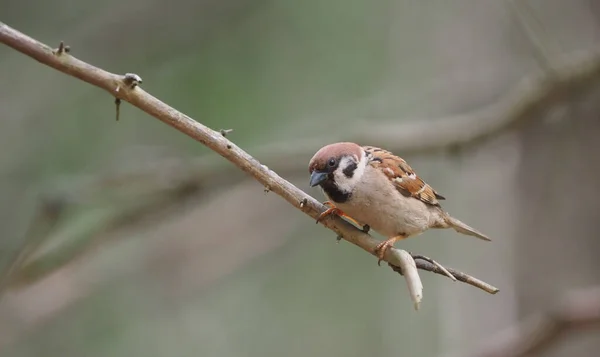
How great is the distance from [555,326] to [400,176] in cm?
81

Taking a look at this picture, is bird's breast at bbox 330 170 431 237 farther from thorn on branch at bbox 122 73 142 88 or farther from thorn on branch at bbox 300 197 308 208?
thorn on branch at bbox 122 73 142 88

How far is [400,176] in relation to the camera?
8.59 feet

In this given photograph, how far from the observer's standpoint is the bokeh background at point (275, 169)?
366 centimetres

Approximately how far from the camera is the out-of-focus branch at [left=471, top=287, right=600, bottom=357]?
258 cm

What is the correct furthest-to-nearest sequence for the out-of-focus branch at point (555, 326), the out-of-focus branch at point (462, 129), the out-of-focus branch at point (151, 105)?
the out-of-focus branch at point (462, 129)
the out-of-focus branch at point (555, 326)
the out-of-focus branch at point (151, 105)

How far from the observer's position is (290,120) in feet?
17.9

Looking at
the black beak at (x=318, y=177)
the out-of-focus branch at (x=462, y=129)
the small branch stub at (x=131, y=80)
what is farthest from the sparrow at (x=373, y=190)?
the out-of-focus branch at (x=462, y=129)

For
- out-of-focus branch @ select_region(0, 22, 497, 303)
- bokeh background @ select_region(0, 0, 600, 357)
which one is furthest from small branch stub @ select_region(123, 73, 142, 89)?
bokeh background @ select_region(0, 0, 600, 357)

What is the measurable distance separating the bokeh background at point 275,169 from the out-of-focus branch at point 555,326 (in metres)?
0.49

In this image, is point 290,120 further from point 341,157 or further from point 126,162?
point 341,157

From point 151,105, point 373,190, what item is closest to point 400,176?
point 373,190

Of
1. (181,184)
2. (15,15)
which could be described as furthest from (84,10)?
(181,184)

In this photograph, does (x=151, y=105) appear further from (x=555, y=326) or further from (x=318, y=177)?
(x=555, y=326)

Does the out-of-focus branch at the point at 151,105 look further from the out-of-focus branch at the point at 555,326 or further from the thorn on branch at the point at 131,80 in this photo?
Answer: the out-of-focus branch at the point at 555,326
